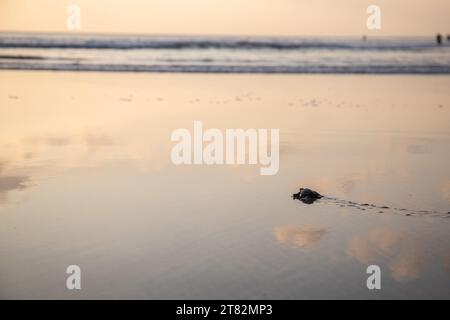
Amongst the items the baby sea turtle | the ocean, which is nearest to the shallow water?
the baby sea turtle

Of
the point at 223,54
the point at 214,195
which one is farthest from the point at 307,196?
the point at 223,54

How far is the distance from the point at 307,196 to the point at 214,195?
0.54 metres

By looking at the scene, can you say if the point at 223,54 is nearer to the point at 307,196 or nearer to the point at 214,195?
the point at 214,195

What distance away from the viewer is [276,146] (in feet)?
7.13

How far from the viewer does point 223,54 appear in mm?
2605

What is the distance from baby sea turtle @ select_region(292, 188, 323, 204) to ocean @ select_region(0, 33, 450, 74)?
3.42ft

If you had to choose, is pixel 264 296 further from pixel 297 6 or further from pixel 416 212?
pixel 297 6

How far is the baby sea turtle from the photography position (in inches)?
83.3

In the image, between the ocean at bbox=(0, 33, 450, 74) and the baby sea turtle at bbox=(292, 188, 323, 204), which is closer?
the baby sea turtle at bbox=(292, 188, 323, 204)

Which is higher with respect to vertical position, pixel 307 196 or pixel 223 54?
pixel 223 54

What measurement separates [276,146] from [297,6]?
0.90m

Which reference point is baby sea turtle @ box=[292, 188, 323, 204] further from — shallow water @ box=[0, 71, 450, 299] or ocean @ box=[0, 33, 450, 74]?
ocean @ box=[0, 33, 450, 74]

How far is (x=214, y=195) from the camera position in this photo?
2.13 m

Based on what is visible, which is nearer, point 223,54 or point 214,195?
point 214,195
